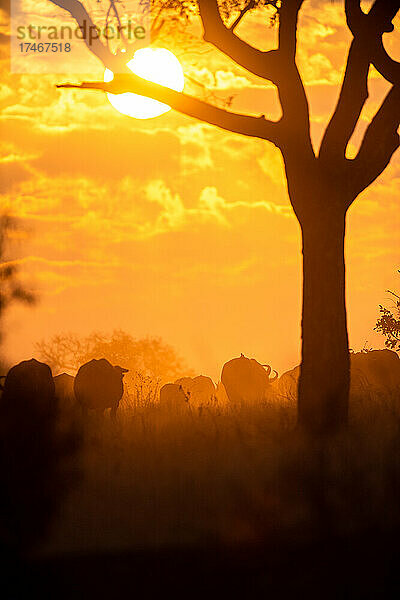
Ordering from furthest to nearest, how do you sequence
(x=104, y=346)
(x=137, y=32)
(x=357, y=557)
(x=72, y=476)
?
1. (x=104, y=346)
2. (x=137, y=32)
3. (x=72, y=476)
4. (x=357, y=557)

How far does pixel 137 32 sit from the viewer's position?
13578 mm

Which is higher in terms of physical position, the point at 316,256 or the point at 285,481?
the point at 316,256

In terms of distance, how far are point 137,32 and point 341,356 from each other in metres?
6.59

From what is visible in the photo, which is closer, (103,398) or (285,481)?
(285,481)

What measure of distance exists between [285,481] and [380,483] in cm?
101

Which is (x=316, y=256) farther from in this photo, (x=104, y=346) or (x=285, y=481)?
(x=104, y=346)

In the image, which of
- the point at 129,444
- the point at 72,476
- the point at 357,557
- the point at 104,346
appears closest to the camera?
the point at 357,557

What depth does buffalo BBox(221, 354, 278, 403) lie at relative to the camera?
2188 cm

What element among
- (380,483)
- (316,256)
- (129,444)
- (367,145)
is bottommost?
(380,483)

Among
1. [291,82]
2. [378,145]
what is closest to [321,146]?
[378,145]

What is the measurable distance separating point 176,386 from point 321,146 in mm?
10760

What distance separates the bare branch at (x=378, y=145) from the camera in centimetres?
1196

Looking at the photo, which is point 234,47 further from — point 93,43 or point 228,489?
point 228,489

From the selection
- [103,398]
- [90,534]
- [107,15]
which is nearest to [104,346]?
[103,398]
